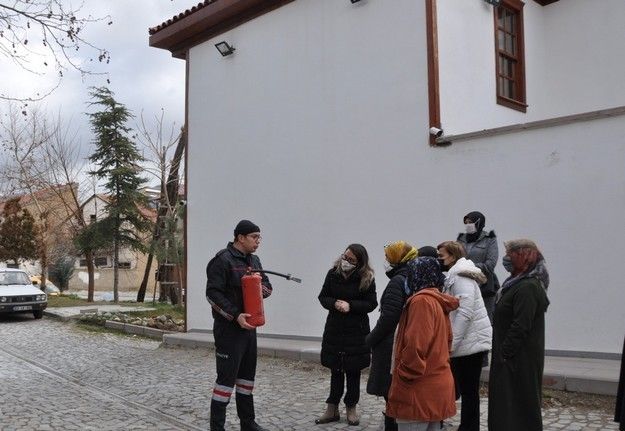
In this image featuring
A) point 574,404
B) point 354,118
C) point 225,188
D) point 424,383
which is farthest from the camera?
point 225,188

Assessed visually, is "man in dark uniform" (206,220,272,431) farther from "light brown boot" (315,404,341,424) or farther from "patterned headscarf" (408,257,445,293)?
"patterned headscarf" (408,257,445,293)

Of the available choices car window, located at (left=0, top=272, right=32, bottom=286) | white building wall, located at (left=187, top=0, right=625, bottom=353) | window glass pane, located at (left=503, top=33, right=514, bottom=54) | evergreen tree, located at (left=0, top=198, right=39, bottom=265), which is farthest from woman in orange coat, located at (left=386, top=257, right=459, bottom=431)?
evergreen tree, located at (left=0, top=198, right=39, bottom=265)

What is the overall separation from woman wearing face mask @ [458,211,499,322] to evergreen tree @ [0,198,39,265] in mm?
29652

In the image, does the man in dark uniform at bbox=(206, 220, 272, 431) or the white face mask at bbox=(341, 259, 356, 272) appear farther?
the white face mask at bbox=(341, 259, 356, 272)

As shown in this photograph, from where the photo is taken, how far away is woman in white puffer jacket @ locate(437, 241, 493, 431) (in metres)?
5.23

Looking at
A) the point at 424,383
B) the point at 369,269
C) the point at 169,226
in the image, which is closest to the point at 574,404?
the point at 369,269

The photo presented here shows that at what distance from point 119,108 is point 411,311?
75.5 ft

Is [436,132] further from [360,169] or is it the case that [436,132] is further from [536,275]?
[536,275]

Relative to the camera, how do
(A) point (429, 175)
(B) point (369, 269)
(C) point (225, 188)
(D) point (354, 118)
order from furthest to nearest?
(C) point (225, 188)
(D) point (354, 118)
(A) point (429, 175)
(B) point (369, 269)

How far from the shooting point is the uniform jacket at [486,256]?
712 cm

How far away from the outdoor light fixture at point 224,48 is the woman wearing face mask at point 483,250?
7.80 m

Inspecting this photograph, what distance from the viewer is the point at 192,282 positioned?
14141mm

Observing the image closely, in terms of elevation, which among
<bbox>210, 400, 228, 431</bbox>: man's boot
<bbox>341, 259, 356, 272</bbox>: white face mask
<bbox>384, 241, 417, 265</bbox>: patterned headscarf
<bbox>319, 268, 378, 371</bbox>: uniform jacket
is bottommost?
<bbox>210, 400, 228, 431</bbox>: man's boot

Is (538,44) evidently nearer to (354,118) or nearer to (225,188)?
(354,118)
